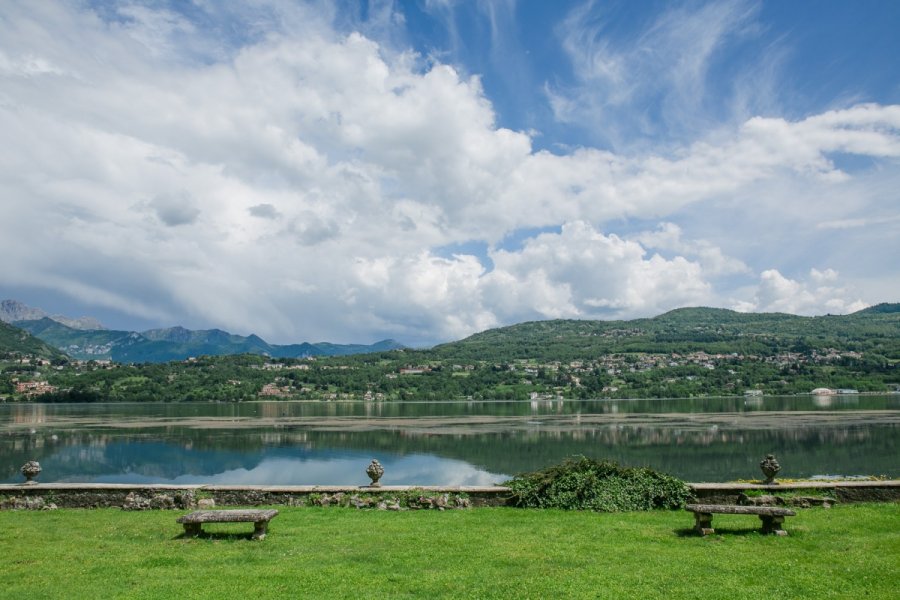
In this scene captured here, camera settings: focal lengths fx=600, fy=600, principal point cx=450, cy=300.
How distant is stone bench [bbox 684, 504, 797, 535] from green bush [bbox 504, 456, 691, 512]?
3436mm

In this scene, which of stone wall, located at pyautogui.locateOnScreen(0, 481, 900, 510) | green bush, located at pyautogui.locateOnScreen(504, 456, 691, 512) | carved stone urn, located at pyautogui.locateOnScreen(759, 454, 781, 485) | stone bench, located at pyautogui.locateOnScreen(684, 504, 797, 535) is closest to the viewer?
stone bench, located at pyautogui.locateOnScreen(684, 504, 797, 535)

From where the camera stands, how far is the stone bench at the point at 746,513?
1245 cm

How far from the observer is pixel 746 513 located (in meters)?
12.4

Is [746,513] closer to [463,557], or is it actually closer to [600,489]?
[600,489]

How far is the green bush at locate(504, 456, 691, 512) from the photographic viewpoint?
16.3 meters

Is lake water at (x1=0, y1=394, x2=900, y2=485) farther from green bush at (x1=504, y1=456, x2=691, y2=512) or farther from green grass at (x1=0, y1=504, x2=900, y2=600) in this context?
green grass at (x1=0, y1=504, x2=900, y2=600)

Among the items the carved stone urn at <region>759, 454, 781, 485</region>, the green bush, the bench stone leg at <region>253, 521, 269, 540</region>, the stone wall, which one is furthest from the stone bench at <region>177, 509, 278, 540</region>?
the carved stone urn at <region>759, 454, 781, 485</region>

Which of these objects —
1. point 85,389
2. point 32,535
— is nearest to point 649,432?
point 32,535

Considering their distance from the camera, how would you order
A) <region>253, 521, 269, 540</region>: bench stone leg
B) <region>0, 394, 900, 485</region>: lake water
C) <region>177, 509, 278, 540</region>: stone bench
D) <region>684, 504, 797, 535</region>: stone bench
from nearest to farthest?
<region>684, 504, 797, 535</region>: stone bench < <region>177, 509, 278, 540</region>: stone bench < <region>253, 521, 269, 540</region>: bench stone leg < <region>0, 394, 900, 485</region>: lake water

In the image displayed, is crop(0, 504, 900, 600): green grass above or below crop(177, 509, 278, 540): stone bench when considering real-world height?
below

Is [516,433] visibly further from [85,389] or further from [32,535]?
[85,389]

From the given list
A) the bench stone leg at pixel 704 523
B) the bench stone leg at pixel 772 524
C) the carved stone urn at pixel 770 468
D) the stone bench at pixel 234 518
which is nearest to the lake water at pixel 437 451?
Answer: the carved stone urn at pixel 770 468

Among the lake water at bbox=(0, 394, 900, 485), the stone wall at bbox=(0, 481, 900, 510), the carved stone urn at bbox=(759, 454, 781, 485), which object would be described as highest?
Answer: the carved stone urn at bbox=(759, 454, 781, 485)

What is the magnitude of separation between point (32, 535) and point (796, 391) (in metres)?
184
